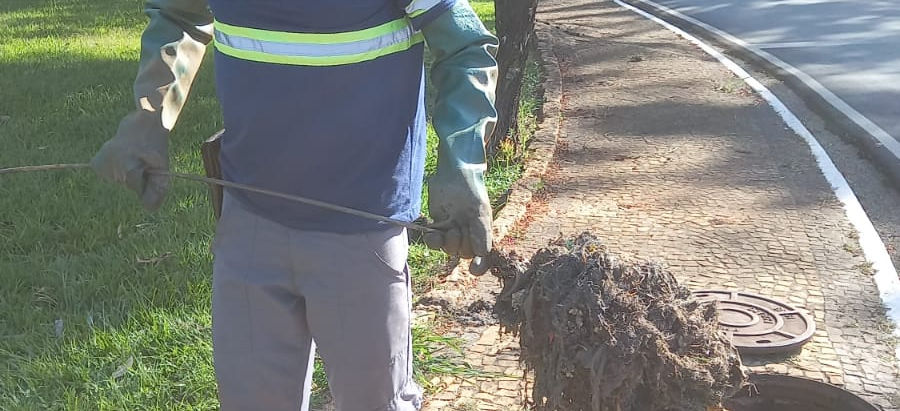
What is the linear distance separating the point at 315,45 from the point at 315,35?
2 cm

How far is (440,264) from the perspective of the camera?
441cm

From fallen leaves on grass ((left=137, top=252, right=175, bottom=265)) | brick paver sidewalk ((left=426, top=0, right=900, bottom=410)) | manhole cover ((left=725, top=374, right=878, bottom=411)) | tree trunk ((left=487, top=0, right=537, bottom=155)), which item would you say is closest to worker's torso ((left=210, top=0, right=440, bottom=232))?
brick paver sidewalk ((left=426, top=0, right=900, bottom=410))

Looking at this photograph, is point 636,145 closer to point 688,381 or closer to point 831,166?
point 831,166

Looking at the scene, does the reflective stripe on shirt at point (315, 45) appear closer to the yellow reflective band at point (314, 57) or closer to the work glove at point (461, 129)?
the yellow reflective band at point (314, 57)

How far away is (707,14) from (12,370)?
41.1 feet

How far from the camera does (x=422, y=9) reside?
2.08m

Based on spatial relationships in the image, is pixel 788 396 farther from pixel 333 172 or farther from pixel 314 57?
pixel 314 57

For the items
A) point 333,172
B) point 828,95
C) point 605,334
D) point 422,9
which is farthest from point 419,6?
point 828,95

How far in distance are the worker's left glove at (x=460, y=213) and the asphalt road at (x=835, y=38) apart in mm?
5306

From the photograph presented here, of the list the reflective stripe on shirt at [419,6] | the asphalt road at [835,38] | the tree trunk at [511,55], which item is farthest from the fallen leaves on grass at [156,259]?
the asphalt road at [835,38]

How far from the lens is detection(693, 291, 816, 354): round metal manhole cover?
3.67m

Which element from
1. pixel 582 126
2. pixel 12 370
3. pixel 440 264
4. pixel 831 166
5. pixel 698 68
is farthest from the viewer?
pixel 698 68

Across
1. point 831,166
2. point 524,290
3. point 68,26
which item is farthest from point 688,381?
point 68,26

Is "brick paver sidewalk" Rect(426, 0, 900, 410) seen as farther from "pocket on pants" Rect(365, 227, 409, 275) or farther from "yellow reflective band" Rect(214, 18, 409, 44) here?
"yellow reflective band" Rect(214, 18, 409, 44)
